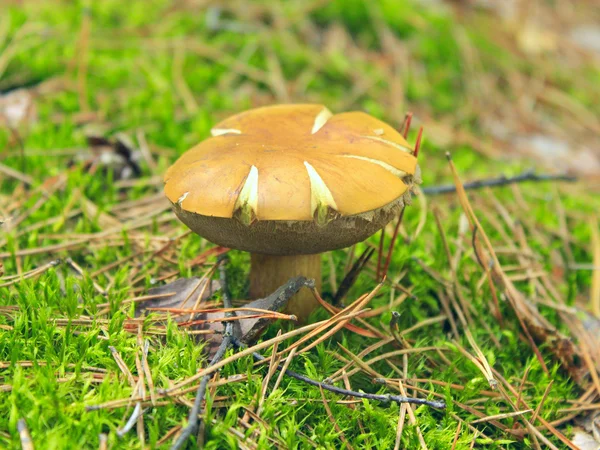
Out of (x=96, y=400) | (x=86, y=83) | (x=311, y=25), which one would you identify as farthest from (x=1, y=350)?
(x=311, y=25)

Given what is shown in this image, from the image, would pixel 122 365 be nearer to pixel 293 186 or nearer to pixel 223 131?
pixel 293 186

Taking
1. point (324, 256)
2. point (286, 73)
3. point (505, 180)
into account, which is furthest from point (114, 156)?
point (505, 180)

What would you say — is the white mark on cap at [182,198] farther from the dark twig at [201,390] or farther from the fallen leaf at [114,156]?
the fallen leaf at [114,156]

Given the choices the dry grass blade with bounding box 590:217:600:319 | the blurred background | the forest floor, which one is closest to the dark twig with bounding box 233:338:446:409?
the forest floor

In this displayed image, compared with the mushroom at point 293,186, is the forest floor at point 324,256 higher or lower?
lower

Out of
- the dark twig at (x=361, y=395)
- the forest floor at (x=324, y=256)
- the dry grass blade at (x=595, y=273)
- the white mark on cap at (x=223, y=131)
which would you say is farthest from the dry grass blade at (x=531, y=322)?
the white mark on cap at (x=223, y=131)

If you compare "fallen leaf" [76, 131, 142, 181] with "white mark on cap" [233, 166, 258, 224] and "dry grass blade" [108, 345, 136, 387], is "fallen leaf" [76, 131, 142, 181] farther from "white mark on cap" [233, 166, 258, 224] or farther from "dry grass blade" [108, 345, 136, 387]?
"white mark on cap" [233, 166, 258, 224]

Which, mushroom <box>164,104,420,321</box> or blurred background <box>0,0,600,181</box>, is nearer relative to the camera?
mushroom <box>164,104,420,321</box>
